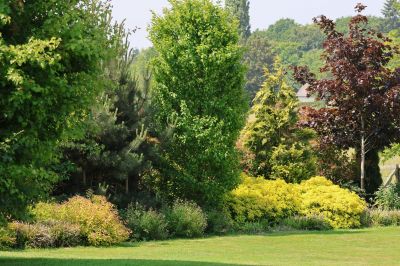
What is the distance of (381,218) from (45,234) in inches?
474

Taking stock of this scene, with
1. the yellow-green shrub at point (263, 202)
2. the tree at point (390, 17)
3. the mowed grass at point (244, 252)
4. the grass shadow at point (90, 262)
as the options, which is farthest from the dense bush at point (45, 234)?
the tree at point (390, 17)

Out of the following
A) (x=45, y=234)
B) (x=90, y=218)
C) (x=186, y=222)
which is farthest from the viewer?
(x=186, y=222)

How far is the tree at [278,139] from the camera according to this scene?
26.1 metres

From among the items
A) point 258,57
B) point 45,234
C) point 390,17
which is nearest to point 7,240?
point 45,234

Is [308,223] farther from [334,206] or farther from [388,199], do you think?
[388,199]

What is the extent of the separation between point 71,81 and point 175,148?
11.3 m

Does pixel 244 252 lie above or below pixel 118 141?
below

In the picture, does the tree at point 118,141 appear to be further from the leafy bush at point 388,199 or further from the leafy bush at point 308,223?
the leafy bush at point 388,199

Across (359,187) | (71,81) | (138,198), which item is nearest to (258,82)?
(359,187)

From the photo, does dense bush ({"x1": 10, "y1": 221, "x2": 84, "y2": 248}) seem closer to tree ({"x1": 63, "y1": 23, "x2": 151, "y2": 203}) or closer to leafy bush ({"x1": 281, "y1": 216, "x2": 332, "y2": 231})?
tree ({"x1": 63, "y1": 23, "x2": 151, "y2": 203})

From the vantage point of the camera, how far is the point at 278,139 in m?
26.7

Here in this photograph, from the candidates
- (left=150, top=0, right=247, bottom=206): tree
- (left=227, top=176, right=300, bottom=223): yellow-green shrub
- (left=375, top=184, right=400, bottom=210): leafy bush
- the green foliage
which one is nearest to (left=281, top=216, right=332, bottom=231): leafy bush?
(left=227, top=176, right=300, bottom=223): yellow-green shrub

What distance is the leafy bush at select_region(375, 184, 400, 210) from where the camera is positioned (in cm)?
2497

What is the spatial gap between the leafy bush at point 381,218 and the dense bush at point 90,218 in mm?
9399
